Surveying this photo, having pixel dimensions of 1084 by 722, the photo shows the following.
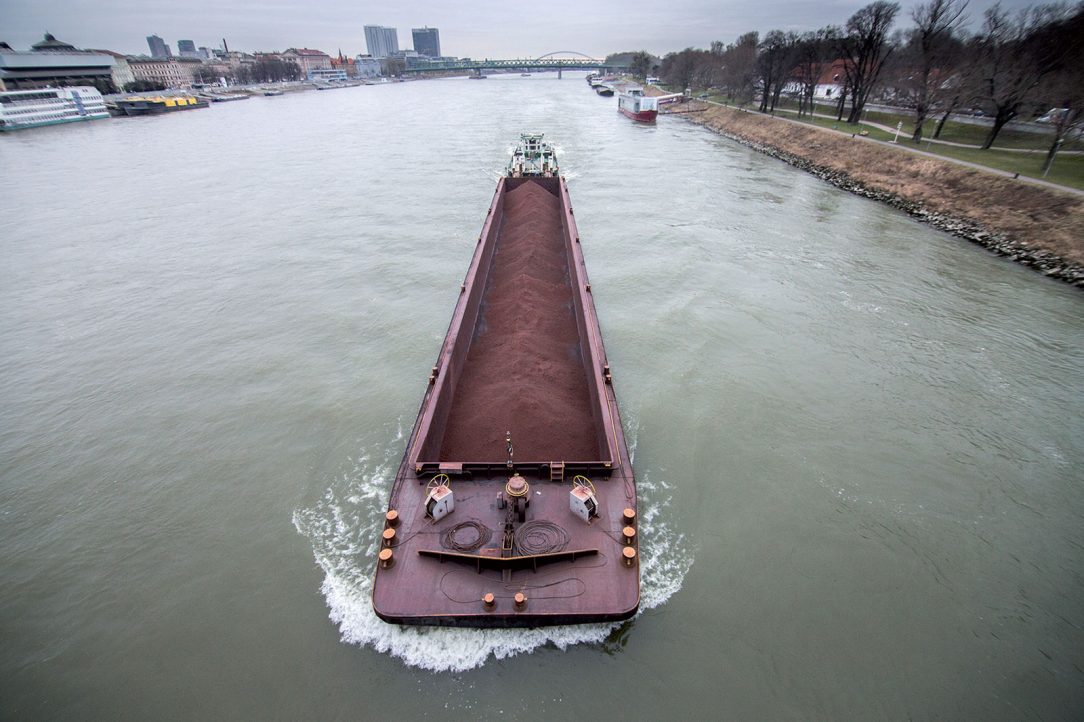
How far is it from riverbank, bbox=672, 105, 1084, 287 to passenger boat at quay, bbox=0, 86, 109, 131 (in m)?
94.1

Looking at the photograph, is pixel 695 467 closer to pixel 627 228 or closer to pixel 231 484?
pixel 231 484

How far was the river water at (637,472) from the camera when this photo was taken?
646cm

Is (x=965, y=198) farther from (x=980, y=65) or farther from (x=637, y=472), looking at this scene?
(x=637, y=472)

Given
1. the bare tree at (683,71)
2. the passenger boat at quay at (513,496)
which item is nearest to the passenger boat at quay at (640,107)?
the bare tree at (683,71)

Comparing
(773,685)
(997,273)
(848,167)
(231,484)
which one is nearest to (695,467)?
(773,685)

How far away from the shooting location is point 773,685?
638cm

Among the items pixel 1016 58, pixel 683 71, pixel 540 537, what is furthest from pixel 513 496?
pixel 683 71

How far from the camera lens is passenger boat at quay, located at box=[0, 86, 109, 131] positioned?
62.8 metres

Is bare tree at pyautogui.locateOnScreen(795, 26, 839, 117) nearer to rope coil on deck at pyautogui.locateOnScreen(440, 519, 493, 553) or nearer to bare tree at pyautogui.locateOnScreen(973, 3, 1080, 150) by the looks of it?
bare tree at pyautogui.locateOnScreen(973, 3, 1080, 150)

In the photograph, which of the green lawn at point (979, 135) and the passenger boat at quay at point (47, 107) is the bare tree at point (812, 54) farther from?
the passenger boat at quay at point (47, 107)

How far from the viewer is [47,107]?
67.9 m

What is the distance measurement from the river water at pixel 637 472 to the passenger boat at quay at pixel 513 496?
0.89 m

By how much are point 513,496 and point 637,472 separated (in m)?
3.58

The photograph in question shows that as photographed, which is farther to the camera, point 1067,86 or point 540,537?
point 1067,86
